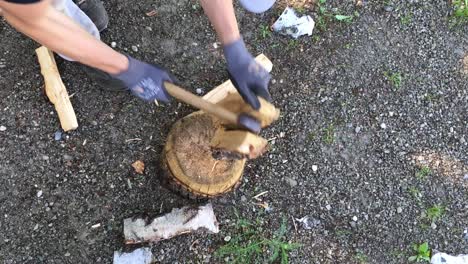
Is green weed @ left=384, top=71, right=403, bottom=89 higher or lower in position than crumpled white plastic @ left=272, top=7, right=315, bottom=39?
lower

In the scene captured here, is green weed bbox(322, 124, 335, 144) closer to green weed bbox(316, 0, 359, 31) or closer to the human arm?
green weed bbox(316, 0, 359, 31)

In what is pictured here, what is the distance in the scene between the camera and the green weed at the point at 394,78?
2669 millimetres

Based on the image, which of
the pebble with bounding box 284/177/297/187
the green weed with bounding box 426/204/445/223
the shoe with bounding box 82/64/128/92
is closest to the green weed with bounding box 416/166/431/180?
the green weed with bounding box 426/204/445/223

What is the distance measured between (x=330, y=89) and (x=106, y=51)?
3.79 feet

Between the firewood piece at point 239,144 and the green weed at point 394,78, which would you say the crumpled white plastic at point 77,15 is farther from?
the green weed at point 394,78

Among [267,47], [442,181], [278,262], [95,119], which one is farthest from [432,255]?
[95,119]

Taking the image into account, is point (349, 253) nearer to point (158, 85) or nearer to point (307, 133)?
point (307, 133)

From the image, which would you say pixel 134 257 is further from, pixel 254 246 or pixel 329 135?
pixel 329 135

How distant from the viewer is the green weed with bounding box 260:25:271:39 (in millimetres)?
2660

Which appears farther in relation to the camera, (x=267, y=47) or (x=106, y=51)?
(x=267, y=47)

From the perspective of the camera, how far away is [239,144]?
1.83 metres

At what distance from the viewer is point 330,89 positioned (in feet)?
8.64

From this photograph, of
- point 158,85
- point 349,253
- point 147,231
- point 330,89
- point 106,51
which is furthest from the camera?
point 330,89

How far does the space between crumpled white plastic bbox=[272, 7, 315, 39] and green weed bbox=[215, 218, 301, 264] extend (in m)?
0.90
